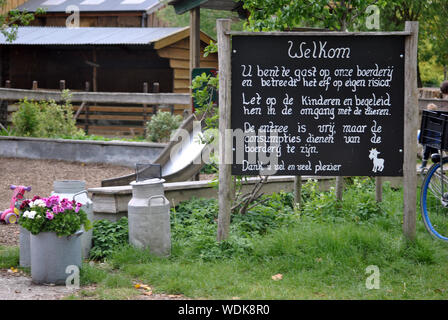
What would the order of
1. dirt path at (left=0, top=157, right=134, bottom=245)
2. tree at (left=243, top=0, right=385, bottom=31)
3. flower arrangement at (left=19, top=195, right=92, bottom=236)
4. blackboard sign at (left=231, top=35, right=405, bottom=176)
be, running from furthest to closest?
dirt path at (left=0, top=157, right=134, bottom=245)
tree at (left=243, top=0, right=385, bottom=31)
blackboard sign at (left=231, top=35, right=405, bottom=176)
flower arrangement at (left=19, top=195, right=92, bottom=236)

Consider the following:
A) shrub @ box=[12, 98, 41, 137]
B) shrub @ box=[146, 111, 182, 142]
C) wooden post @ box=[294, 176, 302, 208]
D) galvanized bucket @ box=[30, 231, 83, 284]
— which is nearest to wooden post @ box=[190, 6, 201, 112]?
shrub @ box=[146, 111, 182, 142]

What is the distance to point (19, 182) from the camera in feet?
34.2

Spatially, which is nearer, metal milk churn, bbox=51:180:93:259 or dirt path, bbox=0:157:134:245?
metal milk churn, bbox=51:180:93:259

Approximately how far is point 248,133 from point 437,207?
255cm

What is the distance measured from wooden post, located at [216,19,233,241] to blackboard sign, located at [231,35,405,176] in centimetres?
8

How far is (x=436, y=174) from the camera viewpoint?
6.58 meters

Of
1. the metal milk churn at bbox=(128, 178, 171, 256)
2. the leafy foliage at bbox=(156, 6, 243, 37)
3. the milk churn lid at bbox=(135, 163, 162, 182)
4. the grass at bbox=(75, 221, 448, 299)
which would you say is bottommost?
the grass at bbox=(75, 221, 448, 299)

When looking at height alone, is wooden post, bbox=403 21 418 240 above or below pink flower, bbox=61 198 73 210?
above

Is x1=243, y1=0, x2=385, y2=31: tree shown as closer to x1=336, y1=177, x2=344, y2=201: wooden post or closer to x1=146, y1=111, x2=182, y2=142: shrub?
x1=336, y1=177, x2=344, y2=201: wooden post

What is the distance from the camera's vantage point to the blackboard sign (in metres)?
5.96
